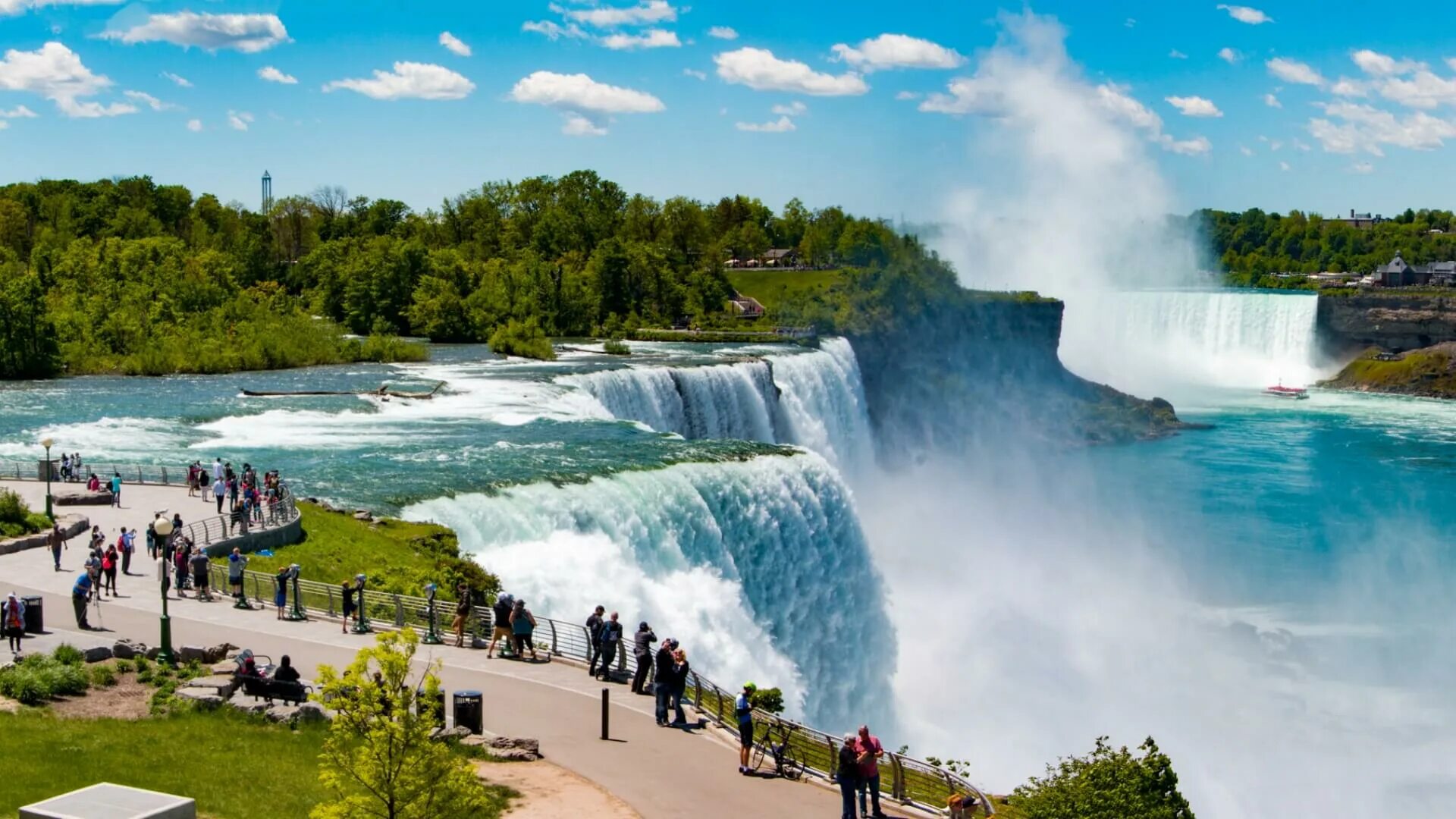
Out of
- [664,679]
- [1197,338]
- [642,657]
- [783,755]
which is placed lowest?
[1197,338]

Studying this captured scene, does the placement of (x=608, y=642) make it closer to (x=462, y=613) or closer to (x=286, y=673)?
(x=462, y=613)

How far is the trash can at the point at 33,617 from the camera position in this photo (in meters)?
19.5

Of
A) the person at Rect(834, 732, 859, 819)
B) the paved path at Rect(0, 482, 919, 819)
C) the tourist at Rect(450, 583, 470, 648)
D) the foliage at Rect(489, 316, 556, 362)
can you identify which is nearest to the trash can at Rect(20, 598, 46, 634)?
the paved path at Rect(0, 482, 919, 819)

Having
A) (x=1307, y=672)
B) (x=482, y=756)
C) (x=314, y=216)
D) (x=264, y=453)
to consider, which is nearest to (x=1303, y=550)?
(x=1307, y=672)

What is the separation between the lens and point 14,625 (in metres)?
18.8

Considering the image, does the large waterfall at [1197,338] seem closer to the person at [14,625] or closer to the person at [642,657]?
the person at [642,657]

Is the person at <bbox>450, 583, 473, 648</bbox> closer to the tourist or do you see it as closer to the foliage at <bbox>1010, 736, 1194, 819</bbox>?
the tourist

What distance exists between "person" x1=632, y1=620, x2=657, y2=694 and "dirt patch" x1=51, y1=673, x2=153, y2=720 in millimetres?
5911

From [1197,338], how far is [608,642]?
105 meters

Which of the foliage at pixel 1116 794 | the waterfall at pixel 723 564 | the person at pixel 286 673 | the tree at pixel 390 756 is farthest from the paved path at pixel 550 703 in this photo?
the waterfall at pixel 723 564

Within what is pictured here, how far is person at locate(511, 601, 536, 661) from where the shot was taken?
65.7 feet

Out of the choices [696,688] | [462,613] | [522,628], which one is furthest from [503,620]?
[696,688]

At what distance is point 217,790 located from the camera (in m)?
14.3

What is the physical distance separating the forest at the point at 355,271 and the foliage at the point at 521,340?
0.27m
